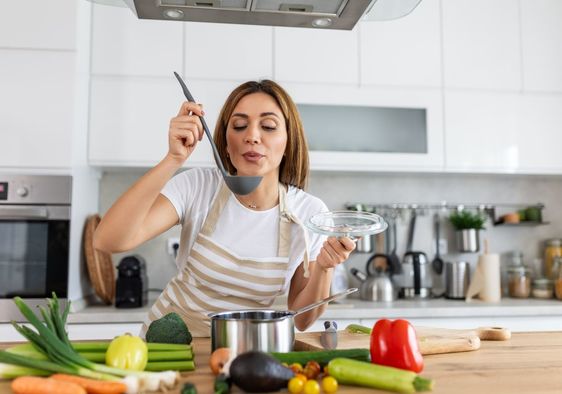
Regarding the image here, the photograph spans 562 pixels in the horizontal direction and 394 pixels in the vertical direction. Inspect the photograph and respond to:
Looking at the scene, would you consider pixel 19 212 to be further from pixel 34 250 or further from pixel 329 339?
pixel 329 339

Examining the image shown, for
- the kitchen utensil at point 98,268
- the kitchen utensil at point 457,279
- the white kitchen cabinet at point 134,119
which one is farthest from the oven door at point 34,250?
the kitchen utensil at point 457,279

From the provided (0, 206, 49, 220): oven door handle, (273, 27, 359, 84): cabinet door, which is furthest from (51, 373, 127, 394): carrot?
(273, 27, 359, 84): cabinet door

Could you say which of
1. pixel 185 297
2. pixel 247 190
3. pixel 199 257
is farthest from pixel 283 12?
pixel 185 297

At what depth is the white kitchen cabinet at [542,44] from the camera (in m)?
3.10

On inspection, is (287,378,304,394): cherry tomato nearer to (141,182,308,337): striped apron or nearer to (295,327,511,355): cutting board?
(295,327,511,355): cutting board

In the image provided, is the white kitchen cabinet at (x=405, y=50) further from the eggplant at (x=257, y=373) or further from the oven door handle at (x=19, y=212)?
the eggplant at (x=257, y=373)

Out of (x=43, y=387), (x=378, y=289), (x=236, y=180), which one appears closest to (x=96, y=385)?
(x=43, y=387)

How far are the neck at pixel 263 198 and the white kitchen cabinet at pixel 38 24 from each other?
1.37 meters

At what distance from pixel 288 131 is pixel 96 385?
1.08m

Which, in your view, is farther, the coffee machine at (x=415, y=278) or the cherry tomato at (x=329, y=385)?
the coffee machine at (x=415, y=278)

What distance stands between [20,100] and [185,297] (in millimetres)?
1434

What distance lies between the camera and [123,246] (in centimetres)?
152

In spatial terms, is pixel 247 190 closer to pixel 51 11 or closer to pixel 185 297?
pixel 185 297

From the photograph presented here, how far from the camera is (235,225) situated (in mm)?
1759
